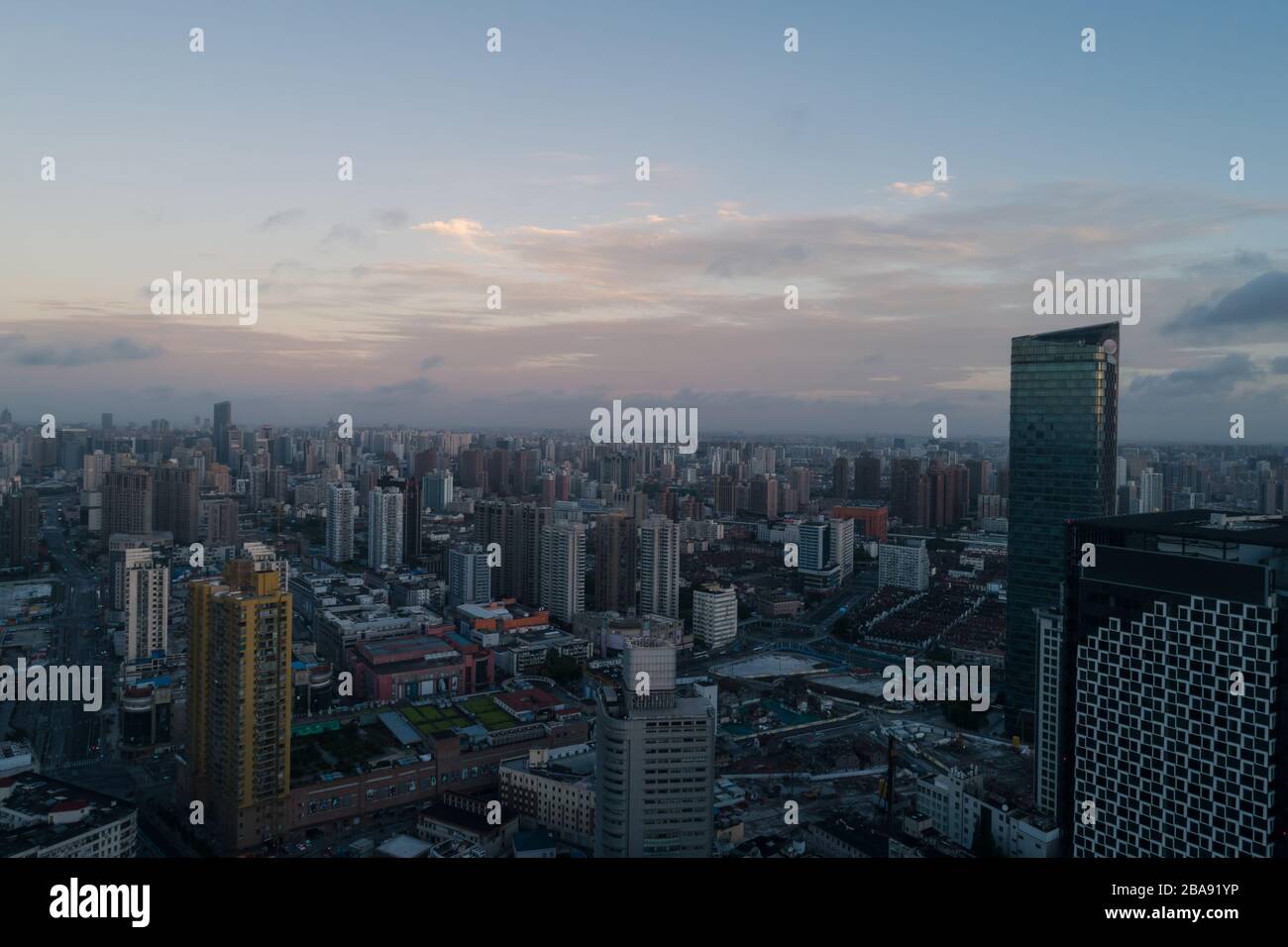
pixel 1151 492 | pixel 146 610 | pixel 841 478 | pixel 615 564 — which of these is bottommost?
pixel 146 610

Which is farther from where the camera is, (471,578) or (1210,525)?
(471,578)

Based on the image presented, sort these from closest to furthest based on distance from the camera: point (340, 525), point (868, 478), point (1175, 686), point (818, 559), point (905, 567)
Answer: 1. point (1175, 686)
2. point (905, 567)
3. point (818, 559)
4. point (340, 525)
5. point (868, 478)

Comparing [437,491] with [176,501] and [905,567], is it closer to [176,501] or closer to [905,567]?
[176,501]

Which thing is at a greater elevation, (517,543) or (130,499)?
(130,499)

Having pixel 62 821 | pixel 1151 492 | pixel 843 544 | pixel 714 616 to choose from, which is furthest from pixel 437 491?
pixel 62 821

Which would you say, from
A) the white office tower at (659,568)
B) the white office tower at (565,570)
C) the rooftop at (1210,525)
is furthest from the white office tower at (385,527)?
the rooftop at (1210,525)

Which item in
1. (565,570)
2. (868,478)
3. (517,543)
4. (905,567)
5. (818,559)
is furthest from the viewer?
(868,478)

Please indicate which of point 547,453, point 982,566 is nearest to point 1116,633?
point 982,566

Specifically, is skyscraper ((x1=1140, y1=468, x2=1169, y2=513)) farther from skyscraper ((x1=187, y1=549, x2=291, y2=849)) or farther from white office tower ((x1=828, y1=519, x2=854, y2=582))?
skyscraper ((x1=187, y1=549, x2=291, y2=849))
